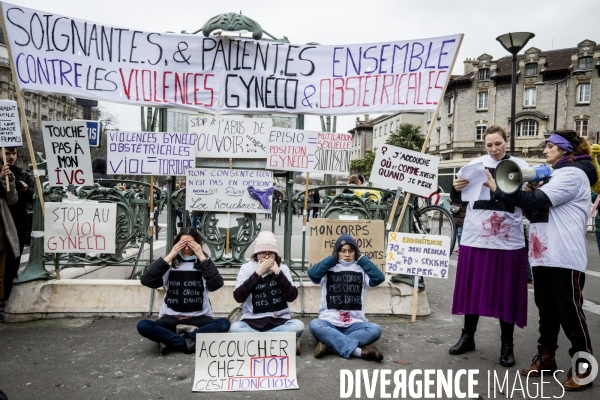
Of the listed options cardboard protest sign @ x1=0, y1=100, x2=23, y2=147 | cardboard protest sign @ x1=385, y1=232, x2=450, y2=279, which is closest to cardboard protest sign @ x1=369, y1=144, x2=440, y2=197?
cardboard protest sign @ x1=385, y1=232, x2=450, y2=279

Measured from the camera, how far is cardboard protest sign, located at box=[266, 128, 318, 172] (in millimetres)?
5477

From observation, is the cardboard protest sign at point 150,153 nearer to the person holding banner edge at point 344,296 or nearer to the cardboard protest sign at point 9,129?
the cardboard protest sign at point 9,129

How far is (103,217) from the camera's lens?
5.24m

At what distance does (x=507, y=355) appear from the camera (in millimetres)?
3963

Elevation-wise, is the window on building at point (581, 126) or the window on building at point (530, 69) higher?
the window on building at point (530, 69)

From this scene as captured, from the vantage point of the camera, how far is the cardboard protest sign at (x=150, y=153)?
17.3ft

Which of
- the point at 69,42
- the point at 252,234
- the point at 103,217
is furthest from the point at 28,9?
the point at 252,234

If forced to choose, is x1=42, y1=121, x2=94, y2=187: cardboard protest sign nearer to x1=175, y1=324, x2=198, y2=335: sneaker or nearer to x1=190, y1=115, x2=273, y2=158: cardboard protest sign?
x1=190, y1=115, x2=273, y2=158: cardboard protest sign

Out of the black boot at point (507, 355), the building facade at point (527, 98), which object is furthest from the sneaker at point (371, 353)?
the building facade at point (527, 98)

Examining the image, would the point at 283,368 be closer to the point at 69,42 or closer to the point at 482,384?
the point at 482,384

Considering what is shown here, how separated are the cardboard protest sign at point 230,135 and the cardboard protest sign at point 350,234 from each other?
3.80ft

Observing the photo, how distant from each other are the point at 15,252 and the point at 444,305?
5.02 metres

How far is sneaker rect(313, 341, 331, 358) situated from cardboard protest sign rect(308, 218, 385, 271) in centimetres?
131

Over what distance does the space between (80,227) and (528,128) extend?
1934 inches
